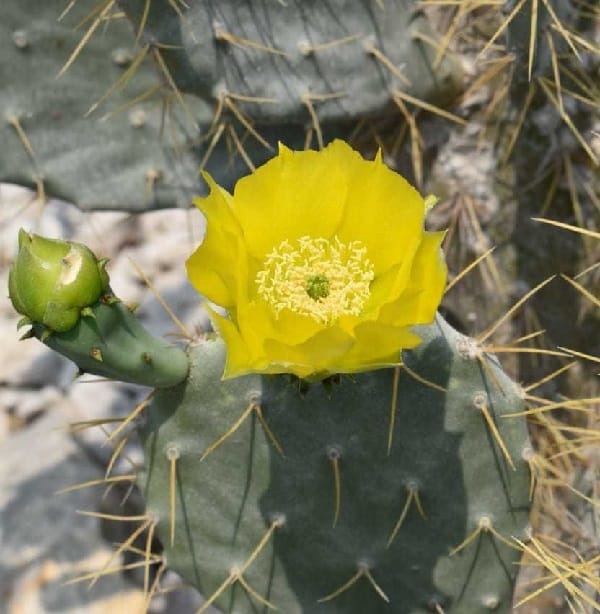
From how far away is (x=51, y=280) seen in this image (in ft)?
2.98

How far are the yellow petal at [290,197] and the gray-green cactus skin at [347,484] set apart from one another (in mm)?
152

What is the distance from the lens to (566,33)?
1.26 m

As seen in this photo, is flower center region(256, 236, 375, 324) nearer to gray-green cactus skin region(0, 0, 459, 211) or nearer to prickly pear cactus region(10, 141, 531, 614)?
prickly pear cactus region(10, 141, 531, 614)

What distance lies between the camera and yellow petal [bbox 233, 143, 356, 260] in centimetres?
99

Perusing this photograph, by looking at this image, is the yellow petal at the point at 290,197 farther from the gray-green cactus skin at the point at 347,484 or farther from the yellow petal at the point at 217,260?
the gray-green cactus skin at the point at 347,484

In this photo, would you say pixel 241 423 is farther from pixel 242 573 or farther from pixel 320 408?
pixel 242 573

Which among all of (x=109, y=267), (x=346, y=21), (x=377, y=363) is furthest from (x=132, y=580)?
(x=377, y=363)

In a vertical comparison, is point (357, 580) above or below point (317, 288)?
below

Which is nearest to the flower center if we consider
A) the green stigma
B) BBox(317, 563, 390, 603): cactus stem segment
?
the green stigma

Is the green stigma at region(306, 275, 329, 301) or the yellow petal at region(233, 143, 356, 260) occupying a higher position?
the yellow petal at region(233, 143, 356, 260)

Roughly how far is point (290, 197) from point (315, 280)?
80mm

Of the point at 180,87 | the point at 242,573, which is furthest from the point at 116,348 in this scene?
the point at 180,87

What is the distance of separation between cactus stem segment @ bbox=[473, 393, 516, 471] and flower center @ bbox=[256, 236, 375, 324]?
0.60ft

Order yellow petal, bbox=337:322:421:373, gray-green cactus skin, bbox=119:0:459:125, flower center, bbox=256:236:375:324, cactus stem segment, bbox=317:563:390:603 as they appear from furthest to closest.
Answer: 1. gray-green cactus skin, bbox=119:0:459:125
2. cactus stem segment, bbox=317:563:390:603
3. flower center, bbox=256:236:375:324
4. yellow petal, bbox=337:322:421:373
